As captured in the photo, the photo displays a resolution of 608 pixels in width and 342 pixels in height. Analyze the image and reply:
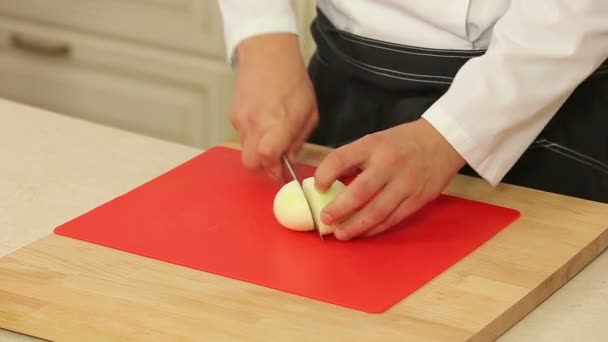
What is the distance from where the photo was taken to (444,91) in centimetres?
117

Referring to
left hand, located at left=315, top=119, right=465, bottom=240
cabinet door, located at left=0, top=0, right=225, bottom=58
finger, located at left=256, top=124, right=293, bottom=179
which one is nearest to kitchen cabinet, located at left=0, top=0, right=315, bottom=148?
cabinet door, located at left=0, top=0, right=225, bottom=58

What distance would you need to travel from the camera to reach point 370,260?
0.98 metres

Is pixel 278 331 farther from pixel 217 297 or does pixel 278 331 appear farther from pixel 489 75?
pixel 489 75

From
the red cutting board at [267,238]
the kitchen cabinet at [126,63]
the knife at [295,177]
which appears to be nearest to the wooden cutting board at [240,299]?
the red cutting board at [267,238]

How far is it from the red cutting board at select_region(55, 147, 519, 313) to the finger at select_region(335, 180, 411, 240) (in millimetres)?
13

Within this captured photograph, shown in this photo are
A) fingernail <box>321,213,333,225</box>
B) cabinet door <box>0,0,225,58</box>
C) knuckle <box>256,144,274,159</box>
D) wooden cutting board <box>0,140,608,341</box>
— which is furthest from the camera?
cabinet door <box>0,0,225,58</box>

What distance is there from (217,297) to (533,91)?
35 centimetres

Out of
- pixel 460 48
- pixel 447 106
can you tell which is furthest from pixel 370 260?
pixel 460 48

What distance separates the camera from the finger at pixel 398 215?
1.03m

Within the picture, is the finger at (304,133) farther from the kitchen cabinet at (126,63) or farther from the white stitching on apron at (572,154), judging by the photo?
the kitchen cabinet at (126,63)

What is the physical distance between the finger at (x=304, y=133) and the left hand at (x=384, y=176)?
0.46 ft

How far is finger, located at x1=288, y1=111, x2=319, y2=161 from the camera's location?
3.82ft

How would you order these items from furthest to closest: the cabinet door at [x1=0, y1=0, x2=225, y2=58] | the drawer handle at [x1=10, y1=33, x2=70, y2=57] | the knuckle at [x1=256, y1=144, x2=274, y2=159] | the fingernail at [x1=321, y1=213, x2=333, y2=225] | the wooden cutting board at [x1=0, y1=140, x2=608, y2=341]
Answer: the drawer handle at [x1=10, y1=33, x2=70, y2=57]
the cabinet door at [x1=0, y1=0, x2=225, y2=58]
the knuckle at [x1=256, y1=144, x2=274, y2=159]
the fingernail at [x1=321, y1=213, x2=333, y2=225]
the wooden cutting board at [x1=0, y1=140, x2=608, y2=341]

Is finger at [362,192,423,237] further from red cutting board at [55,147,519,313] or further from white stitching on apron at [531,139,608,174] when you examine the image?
white stitching on apron at [531,139,608,174]
